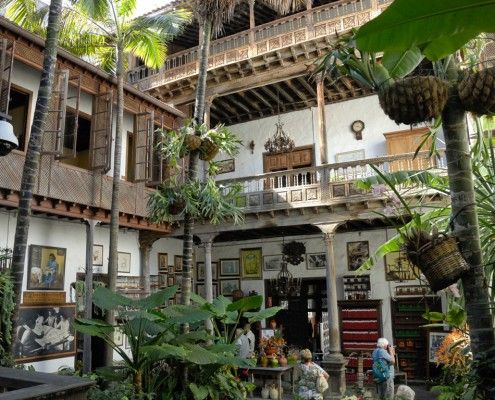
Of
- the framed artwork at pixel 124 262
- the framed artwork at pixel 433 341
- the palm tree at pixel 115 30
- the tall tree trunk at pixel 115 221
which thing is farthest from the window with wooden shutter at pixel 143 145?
the framed artwork at pixel 433 341

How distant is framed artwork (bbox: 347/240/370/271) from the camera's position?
1566cm

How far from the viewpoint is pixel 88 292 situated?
453 inches

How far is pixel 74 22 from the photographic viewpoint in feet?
39.3

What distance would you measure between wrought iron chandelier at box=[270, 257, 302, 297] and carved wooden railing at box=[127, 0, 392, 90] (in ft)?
23.9

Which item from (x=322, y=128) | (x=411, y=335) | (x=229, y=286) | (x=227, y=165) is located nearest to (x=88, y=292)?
(x=229, y=286)

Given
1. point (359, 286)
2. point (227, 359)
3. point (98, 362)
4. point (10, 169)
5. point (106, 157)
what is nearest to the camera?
point (227, 359)

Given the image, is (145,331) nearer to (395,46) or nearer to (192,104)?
(395,46)

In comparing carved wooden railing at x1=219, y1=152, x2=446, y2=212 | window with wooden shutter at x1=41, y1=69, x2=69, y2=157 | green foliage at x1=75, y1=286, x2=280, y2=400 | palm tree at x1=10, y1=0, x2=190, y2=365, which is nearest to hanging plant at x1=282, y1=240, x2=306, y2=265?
carved wooden railing at x1=219, y1=152, x2=446, y2=212

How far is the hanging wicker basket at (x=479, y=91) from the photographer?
9.50 feet

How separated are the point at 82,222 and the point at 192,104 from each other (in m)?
6.47

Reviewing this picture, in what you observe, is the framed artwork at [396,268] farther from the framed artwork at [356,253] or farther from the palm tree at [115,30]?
the palm tree at [115,30]

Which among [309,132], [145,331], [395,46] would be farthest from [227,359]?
[309,132]

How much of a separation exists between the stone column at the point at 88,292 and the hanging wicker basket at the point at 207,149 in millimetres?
5457

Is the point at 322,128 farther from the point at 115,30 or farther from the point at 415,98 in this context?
the point at 415,98
